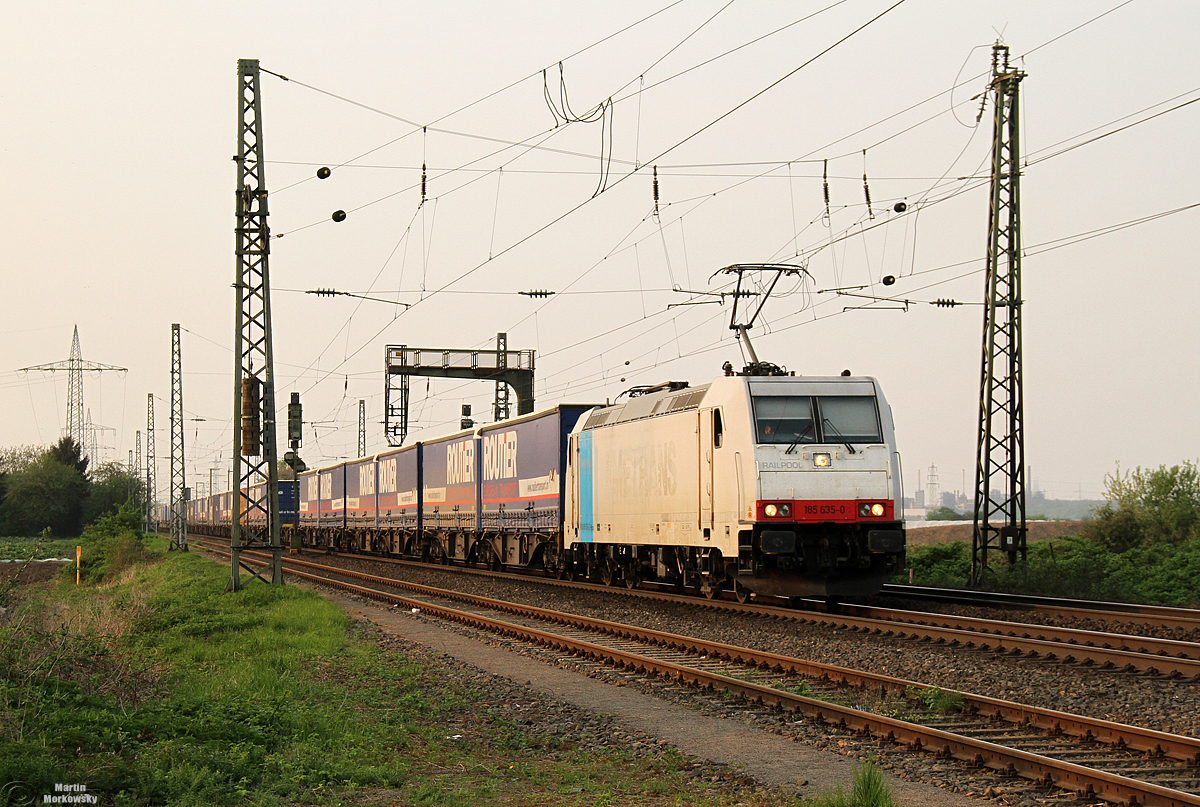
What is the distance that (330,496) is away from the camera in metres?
49.8

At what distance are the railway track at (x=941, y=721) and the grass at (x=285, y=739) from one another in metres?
1.77

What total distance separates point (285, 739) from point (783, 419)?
10055 mm

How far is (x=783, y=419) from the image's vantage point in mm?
A: 16438

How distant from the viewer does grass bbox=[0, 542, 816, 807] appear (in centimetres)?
653

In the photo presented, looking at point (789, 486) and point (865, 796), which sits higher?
point (789, 486)

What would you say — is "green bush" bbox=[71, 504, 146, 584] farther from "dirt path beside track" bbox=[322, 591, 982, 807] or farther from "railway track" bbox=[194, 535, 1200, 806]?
"railway track" bbox=[194, 535, 1200, 806]

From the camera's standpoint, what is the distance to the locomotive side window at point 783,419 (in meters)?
16.3

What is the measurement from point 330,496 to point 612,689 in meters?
40.6

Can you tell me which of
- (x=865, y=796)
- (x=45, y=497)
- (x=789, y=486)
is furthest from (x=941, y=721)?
(x=45, y=497)

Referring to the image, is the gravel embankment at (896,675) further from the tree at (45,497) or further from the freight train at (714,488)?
the tree at (45,497)

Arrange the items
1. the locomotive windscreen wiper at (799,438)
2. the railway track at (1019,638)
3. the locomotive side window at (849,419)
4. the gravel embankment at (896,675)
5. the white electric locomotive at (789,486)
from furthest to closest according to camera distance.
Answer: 1. the locomotive side window at (849,419)
2. the locomotive windscreen wiper at (799,438)
3. the white electric locomotive at (789,486)
4. the railway track at (1019,638)
5. the gravel embankment at (896,675)

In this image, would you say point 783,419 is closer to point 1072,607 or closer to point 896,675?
point 1072,607

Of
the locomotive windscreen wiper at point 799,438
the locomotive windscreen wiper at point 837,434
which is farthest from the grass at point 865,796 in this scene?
the locomotive windscreen wiper at point 837,434

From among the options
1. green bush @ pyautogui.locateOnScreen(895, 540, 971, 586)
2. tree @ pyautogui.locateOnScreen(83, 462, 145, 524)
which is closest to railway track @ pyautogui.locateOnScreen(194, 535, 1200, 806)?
green bush @ pyautogui.locateOnScreen(895, 540, 971, 586)
